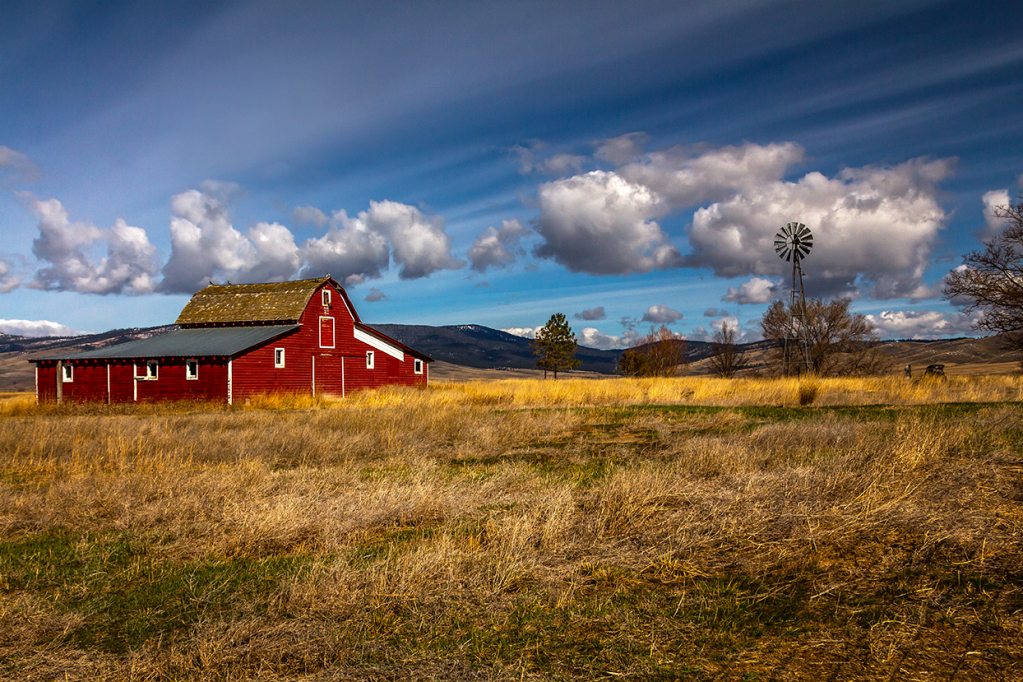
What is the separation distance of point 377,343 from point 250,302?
8.32m

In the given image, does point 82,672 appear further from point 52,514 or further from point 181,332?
point 181,332

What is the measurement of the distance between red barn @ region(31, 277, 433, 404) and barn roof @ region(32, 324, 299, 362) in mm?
73

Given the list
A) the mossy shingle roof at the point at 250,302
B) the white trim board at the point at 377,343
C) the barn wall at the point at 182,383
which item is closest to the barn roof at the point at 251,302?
the mossy shingle roof at the point at 250,302

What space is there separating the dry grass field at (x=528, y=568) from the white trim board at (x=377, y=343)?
31.9m

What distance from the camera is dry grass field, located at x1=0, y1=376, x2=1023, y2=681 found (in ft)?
12.1

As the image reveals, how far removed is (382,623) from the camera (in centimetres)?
419

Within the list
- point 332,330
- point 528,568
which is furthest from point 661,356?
point 528,568

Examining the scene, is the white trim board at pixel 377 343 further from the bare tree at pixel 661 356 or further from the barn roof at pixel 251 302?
the bare tree at pixel 661 356

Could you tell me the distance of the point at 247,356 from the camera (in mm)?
32688

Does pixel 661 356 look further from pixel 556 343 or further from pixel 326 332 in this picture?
pixel 326 332

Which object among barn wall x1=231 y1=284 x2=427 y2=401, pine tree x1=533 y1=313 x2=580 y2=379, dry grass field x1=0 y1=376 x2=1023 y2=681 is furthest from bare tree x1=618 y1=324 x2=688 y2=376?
dry grass field x1=0 y1=376 x2=1023 y2=681

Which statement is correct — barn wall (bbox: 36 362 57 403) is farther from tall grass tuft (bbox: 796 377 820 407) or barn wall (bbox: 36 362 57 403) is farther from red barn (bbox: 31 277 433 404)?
tall grass tuft (bbox: 796 377 820 407)

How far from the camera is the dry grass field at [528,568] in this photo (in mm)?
3680

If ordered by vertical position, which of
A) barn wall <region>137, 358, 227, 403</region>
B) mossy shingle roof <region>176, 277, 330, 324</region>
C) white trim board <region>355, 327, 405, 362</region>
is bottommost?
barn wall <region>137, 358, 227, 403</region>
